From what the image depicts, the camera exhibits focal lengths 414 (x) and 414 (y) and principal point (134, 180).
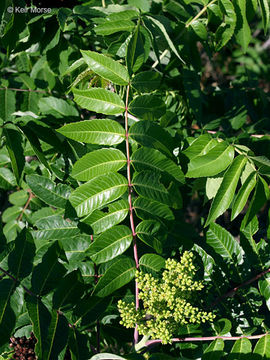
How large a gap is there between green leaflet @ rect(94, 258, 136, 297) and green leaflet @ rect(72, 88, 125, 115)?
0.59 meters

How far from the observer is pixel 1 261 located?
1.60m

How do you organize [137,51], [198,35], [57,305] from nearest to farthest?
[57,305]
[137,51]
[198,35]

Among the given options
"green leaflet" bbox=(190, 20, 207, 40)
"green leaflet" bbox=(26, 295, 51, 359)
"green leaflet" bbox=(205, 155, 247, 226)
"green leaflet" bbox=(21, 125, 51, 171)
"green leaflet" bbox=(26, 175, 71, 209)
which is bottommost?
"green leaflet" bbox=(26, 295, 51, 359)

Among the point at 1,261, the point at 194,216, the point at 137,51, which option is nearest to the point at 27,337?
the point at 1,261

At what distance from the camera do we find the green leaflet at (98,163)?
60.3 inches

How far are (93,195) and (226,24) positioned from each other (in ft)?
3.70

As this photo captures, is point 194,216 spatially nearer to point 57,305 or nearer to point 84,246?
point 84,246

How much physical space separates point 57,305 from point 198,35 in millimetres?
1427

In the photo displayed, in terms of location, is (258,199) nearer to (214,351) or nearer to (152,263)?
(152,263)

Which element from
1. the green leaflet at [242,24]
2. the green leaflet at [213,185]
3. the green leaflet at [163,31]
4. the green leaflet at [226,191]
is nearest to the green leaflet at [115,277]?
the green leaflet at [226,191]

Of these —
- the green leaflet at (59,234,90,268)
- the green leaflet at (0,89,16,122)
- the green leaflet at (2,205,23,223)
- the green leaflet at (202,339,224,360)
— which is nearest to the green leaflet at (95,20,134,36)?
the green leaflet at (0,89,16,122)

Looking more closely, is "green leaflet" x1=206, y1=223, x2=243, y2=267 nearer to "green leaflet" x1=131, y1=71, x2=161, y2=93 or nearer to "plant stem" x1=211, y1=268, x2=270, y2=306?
"plant stem" x1=211, y1=268, x2=270, y2=306

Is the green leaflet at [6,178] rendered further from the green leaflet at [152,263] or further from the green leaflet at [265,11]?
the green leaflet at [265,11]

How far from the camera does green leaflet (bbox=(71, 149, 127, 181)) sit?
1.53 metres
